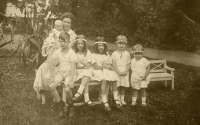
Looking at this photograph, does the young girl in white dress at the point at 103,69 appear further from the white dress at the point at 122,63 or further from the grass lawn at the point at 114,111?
the grass lawn at the point at 114,111

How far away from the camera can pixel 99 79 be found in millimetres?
5449

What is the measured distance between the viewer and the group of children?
17.1 feet

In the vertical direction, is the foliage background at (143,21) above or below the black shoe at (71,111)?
above

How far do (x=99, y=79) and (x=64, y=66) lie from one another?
75 centimetres

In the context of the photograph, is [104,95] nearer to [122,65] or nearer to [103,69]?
[103,69]

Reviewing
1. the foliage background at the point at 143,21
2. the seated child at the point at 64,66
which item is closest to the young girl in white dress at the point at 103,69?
the seated child at the point at 64,66

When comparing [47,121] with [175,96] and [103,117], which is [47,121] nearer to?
[103,117]

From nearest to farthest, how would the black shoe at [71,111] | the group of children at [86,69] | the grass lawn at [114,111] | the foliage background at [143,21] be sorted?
the grass lawn at [114,111] → the black shoe at [71,111] → the group of children at [86,69] → the foliage background at [143,21]

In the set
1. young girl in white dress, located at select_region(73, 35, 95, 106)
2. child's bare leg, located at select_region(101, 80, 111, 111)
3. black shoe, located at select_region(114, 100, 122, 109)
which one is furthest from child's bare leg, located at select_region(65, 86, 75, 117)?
black shoe, located at select_region(114, 100, 122, 109)

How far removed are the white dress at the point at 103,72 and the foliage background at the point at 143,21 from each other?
273cm

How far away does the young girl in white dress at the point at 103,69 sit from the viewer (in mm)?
5430

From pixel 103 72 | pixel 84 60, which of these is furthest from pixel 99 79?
pixel 84 60

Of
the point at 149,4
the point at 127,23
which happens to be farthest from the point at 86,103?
the point at 127,23

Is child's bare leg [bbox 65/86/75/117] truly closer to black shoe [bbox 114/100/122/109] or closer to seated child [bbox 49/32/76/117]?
seated child [bbox 49/32/76/117]
